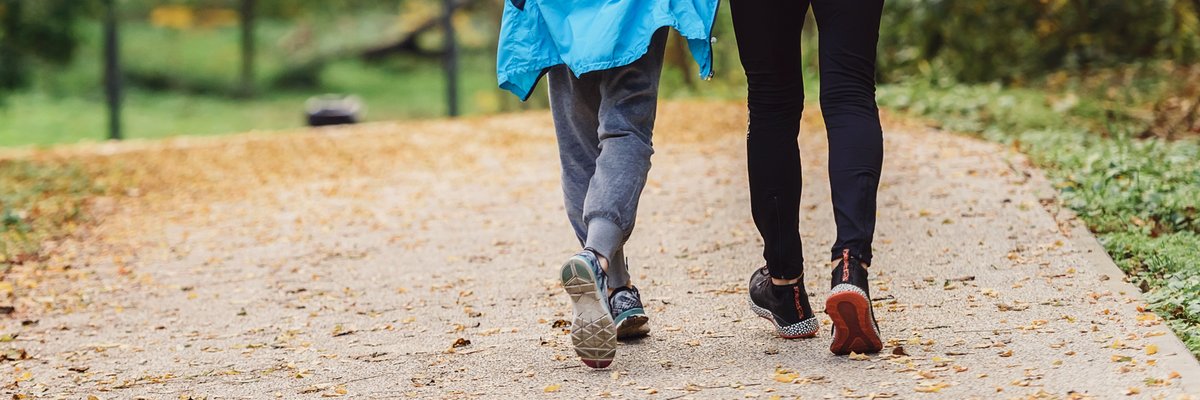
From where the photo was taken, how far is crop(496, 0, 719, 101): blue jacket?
3.21m

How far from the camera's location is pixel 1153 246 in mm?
4156

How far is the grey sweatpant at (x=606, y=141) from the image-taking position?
327cm

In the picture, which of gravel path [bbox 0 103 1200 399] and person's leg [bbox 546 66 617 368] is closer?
gravel path [bbox 0 103 1200 399]

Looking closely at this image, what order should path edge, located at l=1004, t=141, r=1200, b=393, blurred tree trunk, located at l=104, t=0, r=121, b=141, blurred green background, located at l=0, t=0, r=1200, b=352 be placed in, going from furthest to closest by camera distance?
1. blurred tree trunk, located at l=104, t=0, r=121, b=141
2. blurred green background, located at l=0, t=0, r=1200, b=352
3. path edge, located at l=1004, t=141, r=1200, b=393

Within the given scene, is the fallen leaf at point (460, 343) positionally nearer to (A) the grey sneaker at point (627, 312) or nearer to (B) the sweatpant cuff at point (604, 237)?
(A) the grey sneaker at point (627, 312)

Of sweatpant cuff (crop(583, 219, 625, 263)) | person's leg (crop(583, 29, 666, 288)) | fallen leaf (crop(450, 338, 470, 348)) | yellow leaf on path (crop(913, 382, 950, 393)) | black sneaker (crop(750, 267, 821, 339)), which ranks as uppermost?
person's leg (crop(583, 29, 666, 288))

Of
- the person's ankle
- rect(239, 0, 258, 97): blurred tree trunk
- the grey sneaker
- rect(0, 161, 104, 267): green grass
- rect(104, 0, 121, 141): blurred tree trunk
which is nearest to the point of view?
the person's ankle

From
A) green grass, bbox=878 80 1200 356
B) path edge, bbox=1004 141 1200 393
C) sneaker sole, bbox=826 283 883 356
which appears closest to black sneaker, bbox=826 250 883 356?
sneaker sole, bbox=826 283 883 356

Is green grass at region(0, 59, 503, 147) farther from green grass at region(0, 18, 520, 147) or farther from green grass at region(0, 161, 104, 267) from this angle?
green grass at region(0, 161, 104, 267)

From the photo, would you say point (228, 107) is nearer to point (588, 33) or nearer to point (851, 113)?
point (588, 33)

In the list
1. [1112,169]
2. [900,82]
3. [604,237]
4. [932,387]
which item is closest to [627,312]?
[604,237]

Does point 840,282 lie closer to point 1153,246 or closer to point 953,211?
point 1153,246

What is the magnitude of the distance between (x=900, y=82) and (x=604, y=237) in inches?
353

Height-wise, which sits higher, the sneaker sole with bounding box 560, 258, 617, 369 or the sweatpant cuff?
the sweatpant cuff
